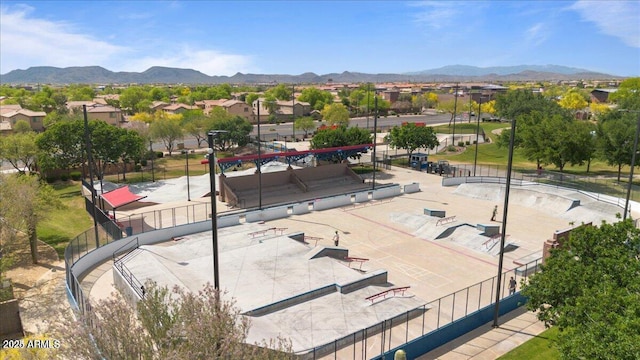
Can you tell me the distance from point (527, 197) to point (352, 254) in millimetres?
22097

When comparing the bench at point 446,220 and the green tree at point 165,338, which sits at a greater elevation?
the green tree at point 165,338

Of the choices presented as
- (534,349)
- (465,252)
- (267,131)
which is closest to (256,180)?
(465,252)

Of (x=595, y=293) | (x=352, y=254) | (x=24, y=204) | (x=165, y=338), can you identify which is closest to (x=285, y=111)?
(x=352, y=254)

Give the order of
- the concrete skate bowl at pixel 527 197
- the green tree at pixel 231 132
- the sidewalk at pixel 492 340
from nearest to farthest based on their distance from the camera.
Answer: the sidewalk at pixel 492 340 → the concrete skate bowl at pixel 527 197 → the green tree at pixel 231 132

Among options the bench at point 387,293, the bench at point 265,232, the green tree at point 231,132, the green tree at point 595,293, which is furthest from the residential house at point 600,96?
the green tree at point 595,293

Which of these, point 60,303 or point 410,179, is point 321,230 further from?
point 410,179

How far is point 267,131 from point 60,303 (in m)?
79.4

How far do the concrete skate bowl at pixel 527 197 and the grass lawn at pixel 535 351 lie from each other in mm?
22886

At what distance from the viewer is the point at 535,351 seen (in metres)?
19.0

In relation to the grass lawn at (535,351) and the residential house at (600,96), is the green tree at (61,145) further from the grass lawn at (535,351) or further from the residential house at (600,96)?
the residential house at (600,96)

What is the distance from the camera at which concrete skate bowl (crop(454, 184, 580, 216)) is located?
132ft

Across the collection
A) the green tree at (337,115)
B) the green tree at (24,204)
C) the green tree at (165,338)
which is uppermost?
the green tree at (337,115)

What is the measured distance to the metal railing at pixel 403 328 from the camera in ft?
58.6

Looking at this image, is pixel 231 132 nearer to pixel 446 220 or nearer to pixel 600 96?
pixel 446 220
